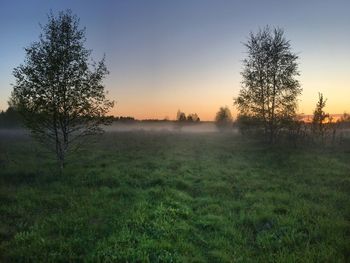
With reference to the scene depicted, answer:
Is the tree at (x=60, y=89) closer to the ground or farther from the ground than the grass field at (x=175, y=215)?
farther from the ground

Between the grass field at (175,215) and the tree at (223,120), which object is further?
the tree at (223,120)

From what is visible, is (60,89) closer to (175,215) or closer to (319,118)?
(175,215)

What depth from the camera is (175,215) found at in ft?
42.2

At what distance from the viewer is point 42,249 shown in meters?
9.69

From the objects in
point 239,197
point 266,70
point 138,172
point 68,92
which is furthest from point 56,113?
point 266,70

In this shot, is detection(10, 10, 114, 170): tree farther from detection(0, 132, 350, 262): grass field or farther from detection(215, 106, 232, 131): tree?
detection(215, 106, 232, 131): tree

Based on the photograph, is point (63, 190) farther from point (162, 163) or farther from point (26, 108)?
point (162, 163)

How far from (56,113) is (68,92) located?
62.9 inches

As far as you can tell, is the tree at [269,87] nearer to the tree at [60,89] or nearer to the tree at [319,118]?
the tree at [319,118]

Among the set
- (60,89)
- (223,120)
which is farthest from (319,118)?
(223,120)

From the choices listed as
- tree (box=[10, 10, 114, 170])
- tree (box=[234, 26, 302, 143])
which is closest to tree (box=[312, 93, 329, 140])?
tree (box=[234, 26, 302, 143])

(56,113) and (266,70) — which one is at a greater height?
(266,70)

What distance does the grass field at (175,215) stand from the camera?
9516mm

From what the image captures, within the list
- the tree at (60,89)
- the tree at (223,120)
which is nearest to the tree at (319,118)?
the tree at (60,89)
